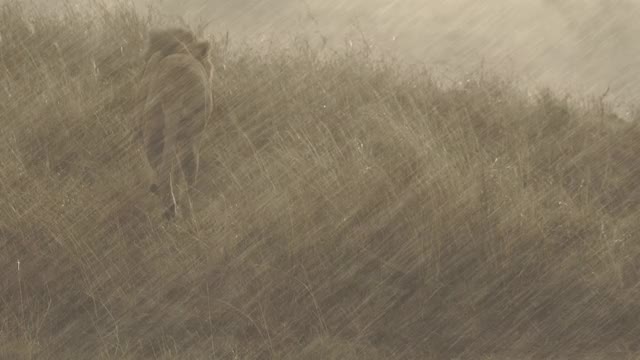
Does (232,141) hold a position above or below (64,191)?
below

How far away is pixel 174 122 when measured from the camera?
5.10 meters

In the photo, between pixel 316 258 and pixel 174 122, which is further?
pixel 174 122

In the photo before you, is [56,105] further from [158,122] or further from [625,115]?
[625,115]

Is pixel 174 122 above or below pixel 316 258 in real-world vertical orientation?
above

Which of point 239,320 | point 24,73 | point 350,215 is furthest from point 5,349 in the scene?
point 24,73

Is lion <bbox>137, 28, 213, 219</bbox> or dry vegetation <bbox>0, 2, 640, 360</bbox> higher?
lion <bbox>137, 28, 213, 219</bbox>

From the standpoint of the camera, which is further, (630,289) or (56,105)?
(56,105)

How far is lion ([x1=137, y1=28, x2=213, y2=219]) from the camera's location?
5109 mm

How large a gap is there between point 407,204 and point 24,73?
10.1 feet

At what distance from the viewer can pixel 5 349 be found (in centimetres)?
366

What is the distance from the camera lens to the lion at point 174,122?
5109 mm

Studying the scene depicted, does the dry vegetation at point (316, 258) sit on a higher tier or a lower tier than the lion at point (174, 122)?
lower

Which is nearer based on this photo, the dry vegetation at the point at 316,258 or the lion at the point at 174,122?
the dry vegetation at the point at 316,258

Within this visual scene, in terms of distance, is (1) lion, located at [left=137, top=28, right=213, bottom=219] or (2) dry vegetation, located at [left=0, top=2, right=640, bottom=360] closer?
(2) dry vegetation, located at [left=0, top=2, right=640, bottom=360]
